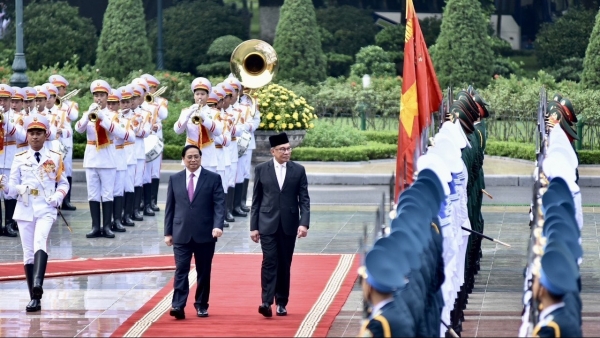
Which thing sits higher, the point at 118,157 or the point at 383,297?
the point at 383,297

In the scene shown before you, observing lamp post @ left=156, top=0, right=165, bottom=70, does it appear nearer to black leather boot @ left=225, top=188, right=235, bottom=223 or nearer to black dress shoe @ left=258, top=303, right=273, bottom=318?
black leather boot @ left=225, top=188, right=235, bottom=223

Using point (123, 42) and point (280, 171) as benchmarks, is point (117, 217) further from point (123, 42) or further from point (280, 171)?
point (123, 42)

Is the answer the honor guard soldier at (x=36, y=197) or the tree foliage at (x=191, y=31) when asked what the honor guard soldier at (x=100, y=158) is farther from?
the tree foliage at (x=191, y=31)

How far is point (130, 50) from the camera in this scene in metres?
37.3

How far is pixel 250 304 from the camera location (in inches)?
486

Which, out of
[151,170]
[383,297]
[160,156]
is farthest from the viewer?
[160,156]

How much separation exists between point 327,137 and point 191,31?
15587mm

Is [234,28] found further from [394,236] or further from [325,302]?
[394,236]

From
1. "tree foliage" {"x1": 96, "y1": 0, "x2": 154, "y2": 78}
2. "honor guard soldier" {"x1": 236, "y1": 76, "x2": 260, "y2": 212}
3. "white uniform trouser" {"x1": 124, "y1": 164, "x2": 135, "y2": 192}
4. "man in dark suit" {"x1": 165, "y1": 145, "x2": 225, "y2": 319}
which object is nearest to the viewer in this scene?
"man in dark suit" {"x1": 165, "y1": 145, "x2": 225, "y2": 319}

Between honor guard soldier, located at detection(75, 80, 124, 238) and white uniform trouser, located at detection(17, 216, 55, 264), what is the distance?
4630 mm

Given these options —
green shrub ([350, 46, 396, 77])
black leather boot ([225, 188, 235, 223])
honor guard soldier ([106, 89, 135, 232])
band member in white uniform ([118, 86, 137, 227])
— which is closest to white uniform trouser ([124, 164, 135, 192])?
band member in white uniform ([118, 86, 137, 227])

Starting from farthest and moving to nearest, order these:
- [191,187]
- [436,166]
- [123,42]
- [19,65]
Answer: [123,42] < [19,65] < [191,187] < [436,166]

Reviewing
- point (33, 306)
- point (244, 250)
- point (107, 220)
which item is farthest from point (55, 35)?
point (33, 306)

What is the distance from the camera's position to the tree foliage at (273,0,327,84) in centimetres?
3612
